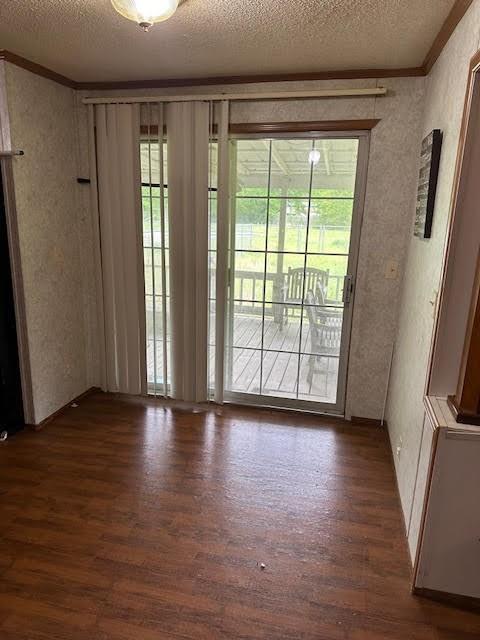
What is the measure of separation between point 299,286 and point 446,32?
1779 mm

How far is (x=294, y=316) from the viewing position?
335cm

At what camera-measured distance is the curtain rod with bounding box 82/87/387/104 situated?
277cm

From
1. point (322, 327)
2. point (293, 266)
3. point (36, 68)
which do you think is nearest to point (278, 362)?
point (322, 327)

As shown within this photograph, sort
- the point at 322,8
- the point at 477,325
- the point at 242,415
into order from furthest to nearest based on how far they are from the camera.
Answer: the point at 242,415 → the point at 322,8 → the point at 477,325

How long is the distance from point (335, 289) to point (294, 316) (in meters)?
0.39

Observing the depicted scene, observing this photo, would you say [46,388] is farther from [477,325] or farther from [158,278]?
[477,325]

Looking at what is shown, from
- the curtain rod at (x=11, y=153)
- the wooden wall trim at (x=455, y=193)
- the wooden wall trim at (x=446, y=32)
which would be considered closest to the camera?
the wooden wall trim at (x=455, y=193)

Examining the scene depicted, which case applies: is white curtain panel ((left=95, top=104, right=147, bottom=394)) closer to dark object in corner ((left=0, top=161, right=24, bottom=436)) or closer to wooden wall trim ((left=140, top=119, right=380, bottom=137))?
wooden wall trim ((left=140, top=119, right=380, bottom=137))

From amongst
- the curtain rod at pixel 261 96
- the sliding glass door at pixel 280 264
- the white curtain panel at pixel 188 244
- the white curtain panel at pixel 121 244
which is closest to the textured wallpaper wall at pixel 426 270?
the curtain rod at pixel 261 96

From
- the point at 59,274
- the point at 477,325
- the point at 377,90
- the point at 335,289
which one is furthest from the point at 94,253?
the point at 477,325

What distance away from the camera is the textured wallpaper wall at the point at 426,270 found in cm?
186

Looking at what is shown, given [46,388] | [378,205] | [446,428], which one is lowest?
[46,388]

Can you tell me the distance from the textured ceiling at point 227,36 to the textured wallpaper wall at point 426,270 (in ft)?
0.83

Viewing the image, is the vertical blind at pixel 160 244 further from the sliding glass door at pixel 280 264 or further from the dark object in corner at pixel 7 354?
the dark object in corner at pixel 7 354
